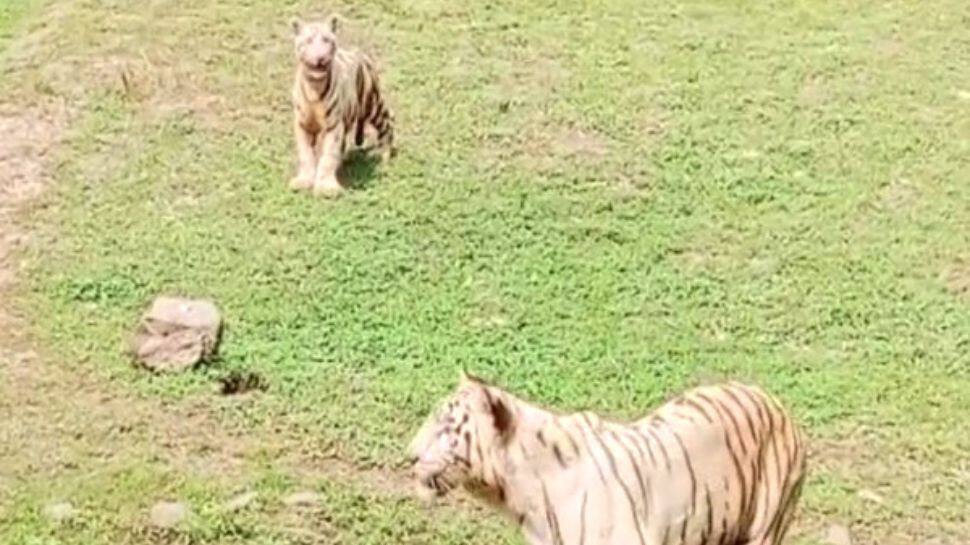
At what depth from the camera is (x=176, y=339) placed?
256 inches

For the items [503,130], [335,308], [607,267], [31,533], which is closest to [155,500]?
[31,533]

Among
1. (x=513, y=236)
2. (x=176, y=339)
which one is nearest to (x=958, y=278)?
(x=513, y=236)

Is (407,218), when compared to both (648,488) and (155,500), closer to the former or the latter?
(155,500)

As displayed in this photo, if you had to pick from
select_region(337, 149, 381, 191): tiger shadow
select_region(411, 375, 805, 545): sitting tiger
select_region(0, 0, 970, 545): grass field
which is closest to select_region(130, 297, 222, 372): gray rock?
select_region(0, 0, 970, 545): grass field

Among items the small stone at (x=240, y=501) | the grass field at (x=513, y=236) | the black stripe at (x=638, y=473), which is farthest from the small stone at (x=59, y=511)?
the black stripe at (x=638, y=473)

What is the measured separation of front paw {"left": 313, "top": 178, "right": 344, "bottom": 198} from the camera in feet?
26.1

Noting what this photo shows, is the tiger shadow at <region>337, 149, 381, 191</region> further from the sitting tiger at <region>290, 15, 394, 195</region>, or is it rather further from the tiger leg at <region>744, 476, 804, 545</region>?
the tiger leg at <region>744, 476, 804, 545</region>

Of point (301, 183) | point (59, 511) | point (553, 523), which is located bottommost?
point (59, 511)

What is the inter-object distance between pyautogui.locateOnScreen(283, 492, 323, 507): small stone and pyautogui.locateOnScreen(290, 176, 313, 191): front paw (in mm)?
2359

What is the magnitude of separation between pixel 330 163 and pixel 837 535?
118 inches

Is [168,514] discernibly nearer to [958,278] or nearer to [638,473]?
[638,473]

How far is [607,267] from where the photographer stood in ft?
24.4

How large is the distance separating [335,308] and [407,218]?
87cm

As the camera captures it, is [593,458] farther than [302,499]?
No
